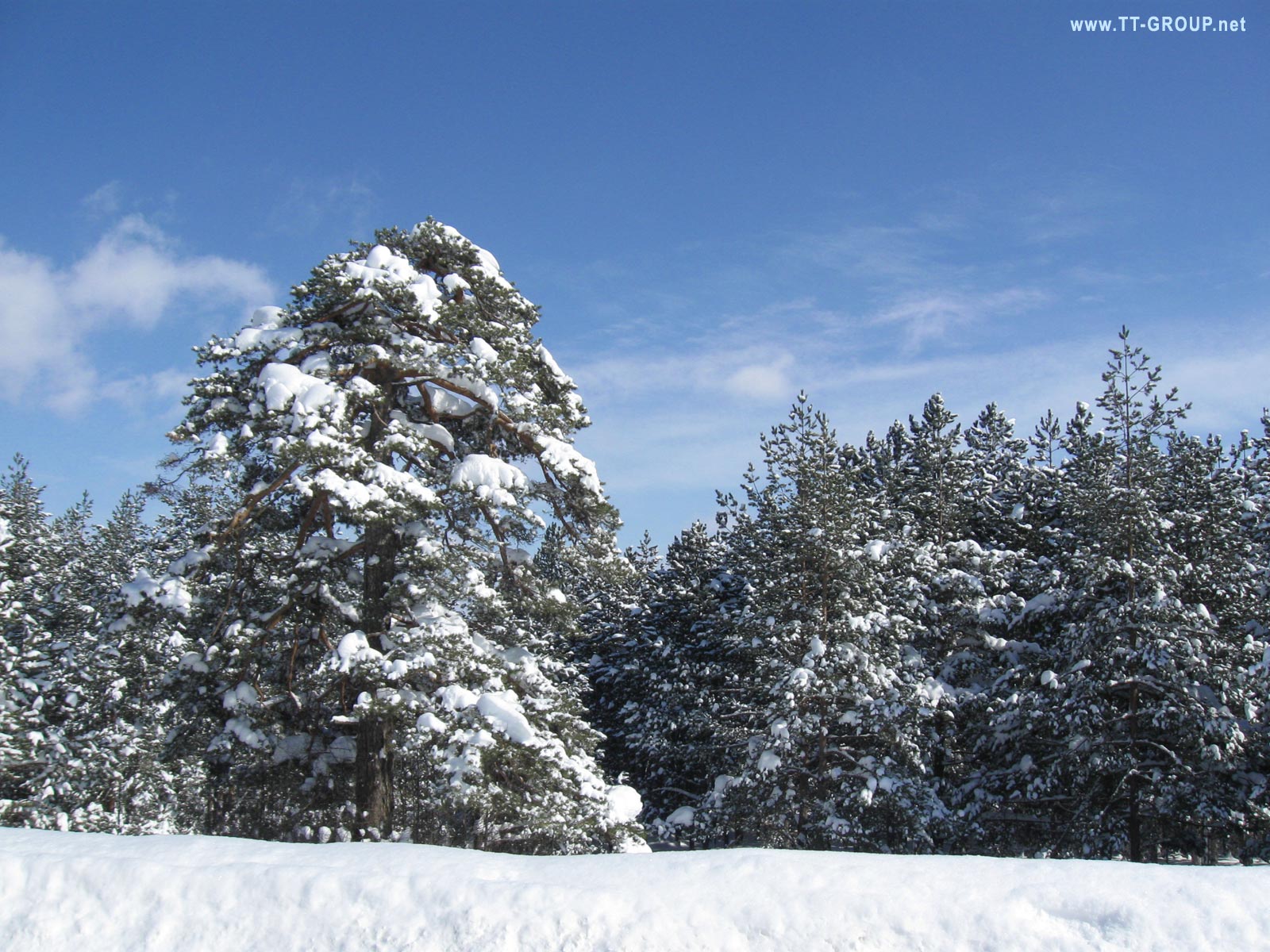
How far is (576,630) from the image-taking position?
47.6ft

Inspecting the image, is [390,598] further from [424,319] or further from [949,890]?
[949,890]

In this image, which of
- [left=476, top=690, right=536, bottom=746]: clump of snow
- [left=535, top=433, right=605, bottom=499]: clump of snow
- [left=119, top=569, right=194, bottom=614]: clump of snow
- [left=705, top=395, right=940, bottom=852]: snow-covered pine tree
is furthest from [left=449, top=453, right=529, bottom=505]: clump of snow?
[left=705, top=395, right=940, bottom=852]: snow-covered pine tree

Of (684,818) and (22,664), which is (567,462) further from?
A: (22,664)

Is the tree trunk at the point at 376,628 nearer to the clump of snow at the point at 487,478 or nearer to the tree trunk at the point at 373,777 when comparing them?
the tree trunk at the point at 373,777

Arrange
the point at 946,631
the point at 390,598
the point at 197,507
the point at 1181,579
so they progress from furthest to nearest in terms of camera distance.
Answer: the point at 197,507
the point at 946,631
the point at 1181,579
the point at 390,598

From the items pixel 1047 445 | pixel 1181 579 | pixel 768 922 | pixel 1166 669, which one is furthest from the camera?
pixel 1047 445

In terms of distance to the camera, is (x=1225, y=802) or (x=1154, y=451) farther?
(x=1154, y=451)

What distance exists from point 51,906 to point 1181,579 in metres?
23.2

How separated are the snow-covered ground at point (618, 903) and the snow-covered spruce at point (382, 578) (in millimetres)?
4332

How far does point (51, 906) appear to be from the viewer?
23.1 ft

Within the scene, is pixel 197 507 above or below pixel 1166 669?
above

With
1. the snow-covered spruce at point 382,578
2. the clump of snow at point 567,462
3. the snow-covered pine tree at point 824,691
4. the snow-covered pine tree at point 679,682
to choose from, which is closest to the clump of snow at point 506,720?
the snow-covered spruce at point 382,578

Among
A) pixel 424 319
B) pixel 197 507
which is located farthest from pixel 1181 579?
pixel 197 507

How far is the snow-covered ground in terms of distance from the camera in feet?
20.6
